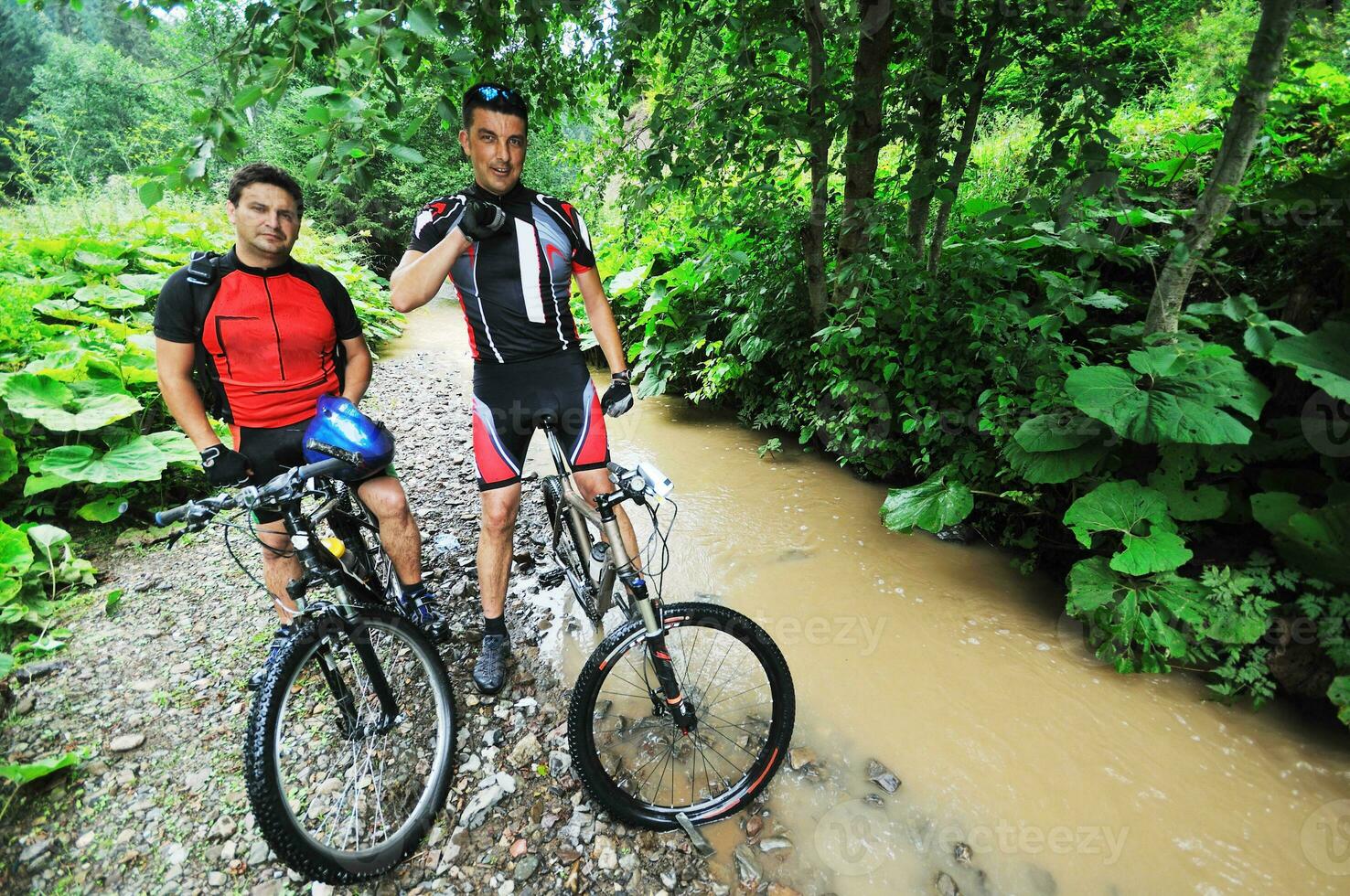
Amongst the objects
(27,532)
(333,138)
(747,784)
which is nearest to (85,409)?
(27,532)

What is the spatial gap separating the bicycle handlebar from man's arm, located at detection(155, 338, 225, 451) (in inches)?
22.6

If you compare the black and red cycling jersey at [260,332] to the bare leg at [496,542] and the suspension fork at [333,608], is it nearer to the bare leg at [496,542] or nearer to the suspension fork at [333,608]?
the suspension fork at [333,608]

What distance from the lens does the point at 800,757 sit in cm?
253

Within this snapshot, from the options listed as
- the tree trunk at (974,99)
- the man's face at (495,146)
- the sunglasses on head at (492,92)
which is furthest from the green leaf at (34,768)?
the tree trunk at (974,99)

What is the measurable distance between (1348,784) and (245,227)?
5.28 meters

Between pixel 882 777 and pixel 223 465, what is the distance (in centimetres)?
310

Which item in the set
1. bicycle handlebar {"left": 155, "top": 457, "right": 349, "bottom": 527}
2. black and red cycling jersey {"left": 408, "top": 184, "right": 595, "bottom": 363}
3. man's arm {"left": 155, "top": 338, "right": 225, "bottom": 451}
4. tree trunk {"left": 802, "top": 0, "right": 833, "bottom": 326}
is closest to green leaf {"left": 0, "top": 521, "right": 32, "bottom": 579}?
man's arm {"left": 155, "top": 338, "right": 225, "bottom": 451}

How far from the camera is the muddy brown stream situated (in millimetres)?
2129

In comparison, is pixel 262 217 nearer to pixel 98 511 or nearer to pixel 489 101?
pixel 489 101

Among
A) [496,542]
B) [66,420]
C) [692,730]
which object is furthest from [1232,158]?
[66,420]

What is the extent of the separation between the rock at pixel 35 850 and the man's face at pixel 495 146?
3.06 m

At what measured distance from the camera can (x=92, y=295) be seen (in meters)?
5.38

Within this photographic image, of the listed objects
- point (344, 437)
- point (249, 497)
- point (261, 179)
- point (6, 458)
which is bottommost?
point (6, 458)

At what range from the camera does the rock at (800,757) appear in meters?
2.49
